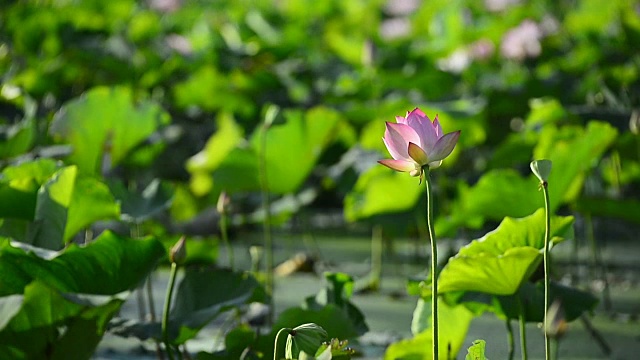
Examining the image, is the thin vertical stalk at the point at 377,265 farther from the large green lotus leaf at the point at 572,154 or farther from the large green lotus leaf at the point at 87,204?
the large green lotus leaf at the point at 87,204

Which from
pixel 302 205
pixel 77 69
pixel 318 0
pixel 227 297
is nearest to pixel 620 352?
pixel 227 297

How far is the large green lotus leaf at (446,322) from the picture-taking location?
1280 mm

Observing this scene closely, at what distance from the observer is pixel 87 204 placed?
1359 millimetres

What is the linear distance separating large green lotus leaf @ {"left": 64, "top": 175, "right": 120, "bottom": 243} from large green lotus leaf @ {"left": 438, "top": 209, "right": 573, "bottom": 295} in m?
0.46

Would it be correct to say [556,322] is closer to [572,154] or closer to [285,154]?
[572,154]

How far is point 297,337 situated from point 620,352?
2.92 feet

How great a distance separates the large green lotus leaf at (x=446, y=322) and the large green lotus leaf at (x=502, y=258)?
99mm

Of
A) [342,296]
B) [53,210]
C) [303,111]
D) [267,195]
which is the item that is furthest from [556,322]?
[303,111]

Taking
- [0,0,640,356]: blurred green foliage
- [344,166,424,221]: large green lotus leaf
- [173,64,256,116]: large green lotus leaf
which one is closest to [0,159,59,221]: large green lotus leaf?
[0,0,640,356]: blurred green foliage

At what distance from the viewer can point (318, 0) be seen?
163 inches

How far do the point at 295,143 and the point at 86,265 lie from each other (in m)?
0.93

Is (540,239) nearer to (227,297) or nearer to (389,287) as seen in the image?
(227,297)

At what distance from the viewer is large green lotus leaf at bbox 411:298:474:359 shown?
1280 mm

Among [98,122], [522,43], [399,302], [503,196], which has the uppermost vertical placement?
[522,43]
